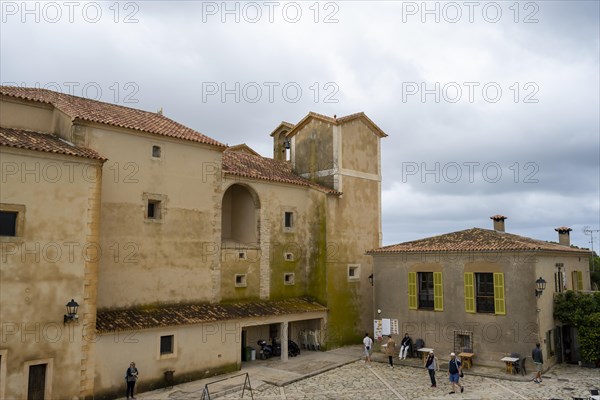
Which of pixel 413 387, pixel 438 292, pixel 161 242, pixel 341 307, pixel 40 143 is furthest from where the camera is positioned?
pixel 341 307

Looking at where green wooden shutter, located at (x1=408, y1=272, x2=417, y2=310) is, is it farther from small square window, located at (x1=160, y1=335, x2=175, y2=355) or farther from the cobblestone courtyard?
small square window, located at (x1=160, y1=335, x2=175, y2=355)

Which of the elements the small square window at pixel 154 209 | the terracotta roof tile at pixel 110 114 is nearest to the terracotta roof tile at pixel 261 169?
the terracotta roof tile at pixel 110 114

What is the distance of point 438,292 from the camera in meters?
23.1

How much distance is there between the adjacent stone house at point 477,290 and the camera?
825 inches

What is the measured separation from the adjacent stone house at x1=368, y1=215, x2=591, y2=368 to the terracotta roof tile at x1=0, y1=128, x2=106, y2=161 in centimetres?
1497

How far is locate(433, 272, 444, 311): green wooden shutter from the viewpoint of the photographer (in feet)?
75.6

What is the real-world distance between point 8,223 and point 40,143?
3.12m

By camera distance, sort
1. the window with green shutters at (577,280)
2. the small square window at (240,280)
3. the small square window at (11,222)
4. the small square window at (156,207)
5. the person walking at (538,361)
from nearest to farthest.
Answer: the small square window at (11,222) < the person walking at (538,361) < the small square window at (156,207) < the small square window at (240,280) < the window with green shutters at (577,280)

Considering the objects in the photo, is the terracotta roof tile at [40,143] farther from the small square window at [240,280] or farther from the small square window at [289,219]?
the small square window at [289,219]

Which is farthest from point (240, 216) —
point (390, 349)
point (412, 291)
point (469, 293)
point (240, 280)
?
point (469, 293)

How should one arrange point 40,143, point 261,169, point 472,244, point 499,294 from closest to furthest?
1. point 40,143
2. point 499,294
3. point 472,244
4. point 261,169

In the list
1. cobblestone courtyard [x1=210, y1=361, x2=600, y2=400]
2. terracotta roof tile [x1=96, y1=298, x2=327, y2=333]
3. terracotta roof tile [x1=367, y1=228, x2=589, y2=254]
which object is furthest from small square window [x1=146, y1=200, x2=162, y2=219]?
terracotta roof tile [x1=367, y1=228, x2=589, y2=254]

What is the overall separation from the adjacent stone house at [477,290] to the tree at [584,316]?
54 centimetres

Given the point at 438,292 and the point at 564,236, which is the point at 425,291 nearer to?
the point at 438,292
